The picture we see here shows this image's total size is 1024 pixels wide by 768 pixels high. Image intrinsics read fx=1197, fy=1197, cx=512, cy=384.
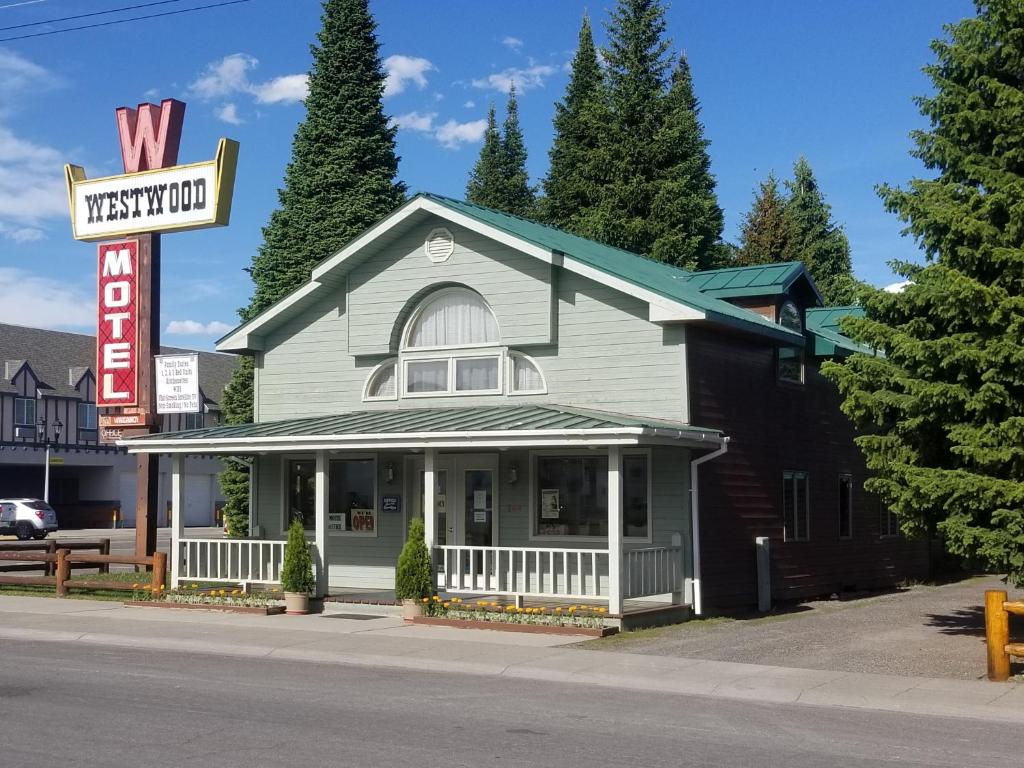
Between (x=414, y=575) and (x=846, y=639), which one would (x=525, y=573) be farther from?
(x=846, y=639)

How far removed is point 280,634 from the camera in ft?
55.9

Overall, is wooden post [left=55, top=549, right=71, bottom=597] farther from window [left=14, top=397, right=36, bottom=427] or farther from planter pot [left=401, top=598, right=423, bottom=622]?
window [left=14, top=397, right=36, bottom=427]

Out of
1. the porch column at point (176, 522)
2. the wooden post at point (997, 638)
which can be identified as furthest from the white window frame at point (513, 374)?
the wooden post at point (997, 638)

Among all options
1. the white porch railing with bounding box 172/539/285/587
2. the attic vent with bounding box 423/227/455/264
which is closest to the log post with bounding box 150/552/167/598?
the white porch railing with bounding box 172/539/285/587

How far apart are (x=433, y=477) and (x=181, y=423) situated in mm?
50085

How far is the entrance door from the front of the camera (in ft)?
69.2

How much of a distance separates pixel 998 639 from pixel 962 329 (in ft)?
13.8

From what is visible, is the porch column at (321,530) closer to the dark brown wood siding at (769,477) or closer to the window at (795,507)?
the dark brown wood siding at (769,477)

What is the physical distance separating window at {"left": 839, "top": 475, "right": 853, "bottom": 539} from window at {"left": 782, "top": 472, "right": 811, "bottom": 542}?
2051 mm

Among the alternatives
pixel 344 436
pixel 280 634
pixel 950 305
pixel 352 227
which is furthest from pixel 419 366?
pixel 352 227

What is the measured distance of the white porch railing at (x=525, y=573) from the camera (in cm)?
1819

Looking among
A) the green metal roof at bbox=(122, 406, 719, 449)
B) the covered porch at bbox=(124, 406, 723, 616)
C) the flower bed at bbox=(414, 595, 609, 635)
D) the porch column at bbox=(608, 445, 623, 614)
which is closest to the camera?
the flower bed at bbox=(414, 595, 609, 635)

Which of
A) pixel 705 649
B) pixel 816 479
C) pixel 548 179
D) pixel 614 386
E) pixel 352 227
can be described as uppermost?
pixel 548 179

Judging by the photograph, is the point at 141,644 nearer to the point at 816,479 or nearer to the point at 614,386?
the point at 614,386
